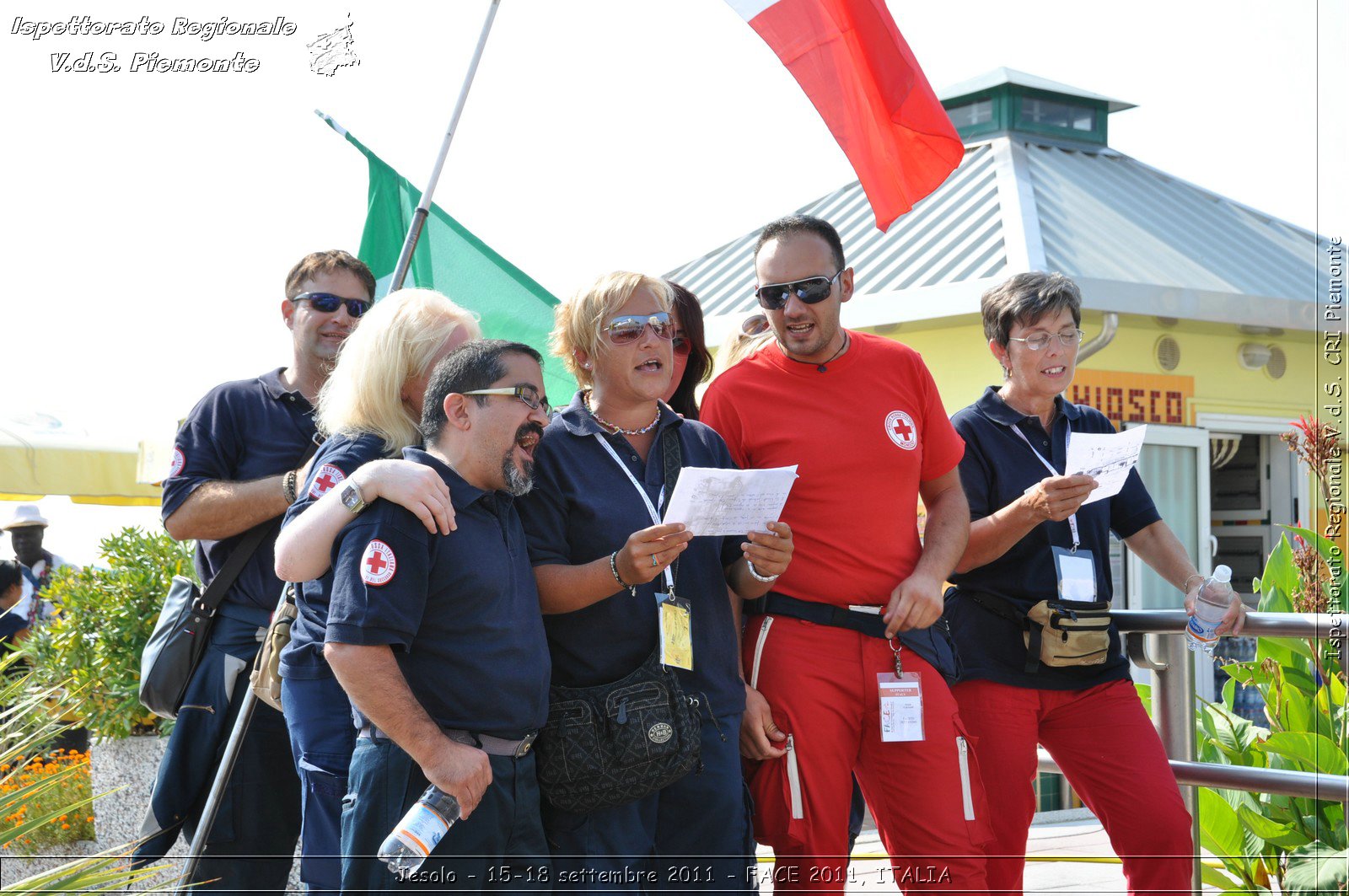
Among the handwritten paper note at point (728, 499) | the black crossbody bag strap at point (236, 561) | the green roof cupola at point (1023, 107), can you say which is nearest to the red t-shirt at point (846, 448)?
the handwritten paper note at point (728, 499)

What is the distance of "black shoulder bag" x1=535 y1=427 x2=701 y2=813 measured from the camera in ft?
10.1

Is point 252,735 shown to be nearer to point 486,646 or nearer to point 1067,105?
point 486,646

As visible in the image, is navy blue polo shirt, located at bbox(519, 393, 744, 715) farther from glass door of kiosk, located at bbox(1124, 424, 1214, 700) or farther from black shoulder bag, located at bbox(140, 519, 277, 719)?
glass door of kiosk, located at bbox(1124, 424, 1214, 700)

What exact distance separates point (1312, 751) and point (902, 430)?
2075 mm

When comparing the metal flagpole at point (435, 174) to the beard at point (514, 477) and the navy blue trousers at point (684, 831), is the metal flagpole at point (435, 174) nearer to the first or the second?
the beard at point (514, 477)

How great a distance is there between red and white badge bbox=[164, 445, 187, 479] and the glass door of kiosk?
9.00 m

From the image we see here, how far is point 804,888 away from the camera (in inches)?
139

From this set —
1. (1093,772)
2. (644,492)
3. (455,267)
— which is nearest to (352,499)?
(644,492)

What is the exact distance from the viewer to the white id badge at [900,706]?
357 cm

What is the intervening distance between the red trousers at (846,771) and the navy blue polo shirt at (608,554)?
0.22 metres

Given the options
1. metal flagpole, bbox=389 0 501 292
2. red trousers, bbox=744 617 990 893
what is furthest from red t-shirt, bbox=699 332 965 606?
metal flagpole, bbox=389 0 501 292

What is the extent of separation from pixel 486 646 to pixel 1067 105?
12.3 m

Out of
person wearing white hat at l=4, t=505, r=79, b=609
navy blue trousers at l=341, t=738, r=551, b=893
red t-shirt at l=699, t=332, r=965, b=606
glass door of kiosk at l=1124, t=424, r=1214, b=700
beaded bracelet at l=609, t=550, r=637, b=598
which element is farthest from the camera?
glass door of kiosk at l=1124, t=424, r=1214, b=700

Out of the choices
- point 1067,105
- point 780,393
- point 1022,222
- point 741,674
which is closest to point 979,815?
point 741,674
